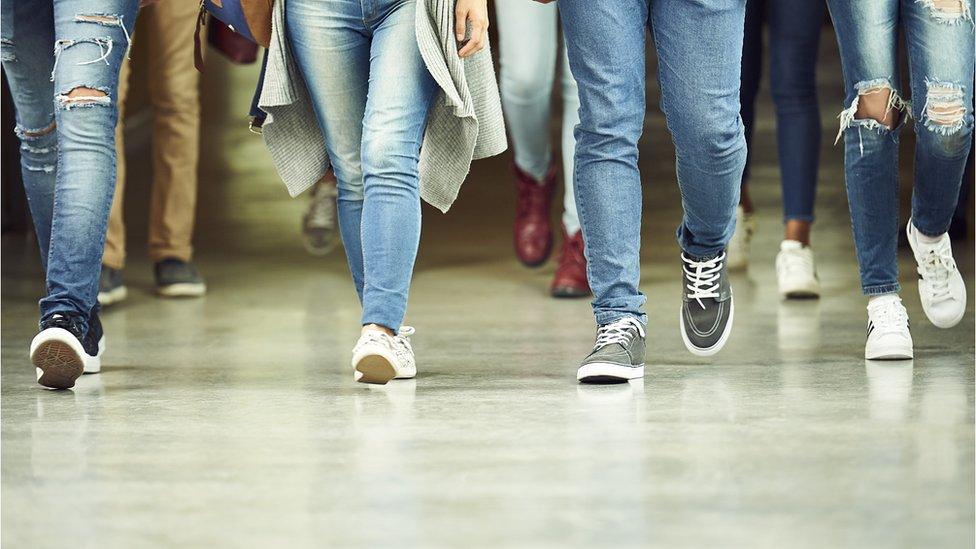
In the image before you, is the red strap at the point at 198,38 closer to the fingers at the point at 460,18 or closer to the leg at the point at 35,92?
the leg at the point at 35,92

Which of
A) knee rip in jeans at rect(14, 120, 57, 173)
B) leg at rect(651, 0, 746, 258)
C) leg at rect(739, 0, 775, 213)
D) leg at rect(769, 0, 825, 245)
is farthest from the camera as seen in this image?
leg at rect(739, 0, 775, 213)

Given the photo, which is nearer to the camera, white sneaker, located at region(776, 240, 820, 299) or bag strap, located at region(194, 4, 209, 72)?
bag strap, located at region(194, 4, 209, 72)

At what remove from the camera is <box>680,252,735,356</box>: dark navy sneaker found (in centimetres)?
293

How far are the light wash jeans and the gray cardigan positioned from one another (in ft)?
2.98

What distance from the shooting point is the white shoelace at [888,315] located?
2.94 metres

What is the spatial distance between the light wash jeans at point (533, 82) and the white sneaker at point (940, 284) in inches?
39.6

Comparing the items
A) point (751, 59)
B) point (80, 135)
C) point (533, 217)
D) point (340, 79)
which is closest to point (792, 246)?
point (751, 59)

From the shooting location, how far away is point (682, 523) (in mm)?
1835

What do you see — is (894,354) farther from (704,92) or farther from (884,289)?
(704,92)

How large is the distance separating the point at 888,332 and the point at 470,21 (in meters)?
1.04

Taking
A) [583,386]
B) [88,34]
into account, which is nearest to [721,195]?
[583,386]

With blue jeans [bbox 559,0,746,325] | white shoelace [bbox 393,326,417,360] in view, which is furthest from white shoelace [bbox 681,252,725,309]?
white shoelace [bbox 393,326,417,360]

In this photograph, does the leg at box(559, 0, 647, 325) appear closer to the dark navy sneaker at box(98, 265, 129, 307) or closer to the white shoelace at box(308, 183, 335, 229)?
the dark navy sneaker at box(98, 265, 129, 307)

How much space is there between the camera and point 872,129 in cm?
289
